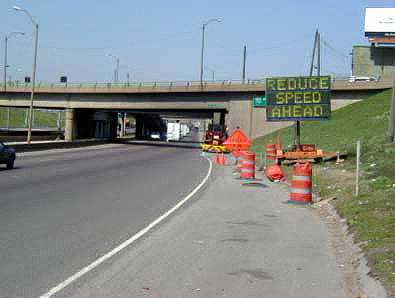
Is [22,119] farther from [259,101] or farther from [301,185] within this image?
[301,185]

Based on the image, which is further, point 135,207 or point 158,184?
point 158,184

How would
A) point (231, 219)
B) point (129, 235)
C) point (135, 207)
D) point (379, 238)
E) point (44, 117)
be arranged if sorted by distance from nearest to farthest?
1. point (379, 238)
2. point (129, 235)
3. point (231, 219)
4. point (135, 207)
5. point (44, 117)

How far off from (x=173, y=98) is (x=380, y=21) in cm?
4100

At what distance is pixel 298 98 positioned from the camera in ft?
113

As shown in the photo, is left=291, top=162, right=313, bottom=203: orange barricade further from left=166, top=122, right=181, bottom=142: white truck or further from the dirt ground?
left=166, top=122, right=181, bottom=142: white truck

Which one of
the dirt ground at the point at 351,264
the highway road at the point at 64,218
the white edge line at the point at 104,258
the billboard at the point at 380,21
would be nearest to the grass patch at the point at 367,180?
the dirt ground at the point at 351,264

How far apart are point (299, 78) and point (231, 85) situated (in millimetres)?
32633

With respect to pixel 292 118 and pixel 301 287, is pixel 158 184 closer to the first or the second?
pixel 292 118

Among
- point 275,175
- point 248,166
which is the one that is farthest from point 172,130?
point 275,175

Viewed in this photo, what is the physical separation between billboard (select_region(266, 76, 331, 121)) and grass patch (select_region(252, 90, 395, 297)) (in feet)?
8.75

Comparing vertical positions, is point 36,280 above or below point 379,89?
below

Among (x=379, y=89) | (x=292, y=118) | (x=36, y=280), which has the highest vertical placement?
(x=379, y=89)

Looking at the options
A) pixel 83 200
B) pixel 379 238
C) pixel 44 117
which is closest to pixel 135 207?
pixel 83 200

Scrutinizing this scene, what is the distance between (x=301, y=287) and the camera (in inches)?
328
